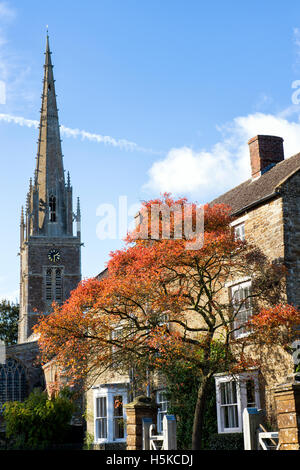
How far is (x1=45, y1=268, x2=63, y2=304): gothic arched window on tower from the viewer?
71.9 m

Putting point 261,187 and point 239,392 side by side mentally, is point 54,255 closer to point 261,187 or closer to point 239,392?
point 261,187

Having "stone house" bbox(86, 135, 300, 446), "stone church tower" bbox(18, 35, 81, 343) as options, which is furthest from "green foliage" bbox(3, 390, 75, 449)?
"stone church tower" bbox(18, 35, 81, 343)

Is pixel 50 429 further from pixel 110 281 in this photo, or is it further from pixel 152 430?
pixel 152 430

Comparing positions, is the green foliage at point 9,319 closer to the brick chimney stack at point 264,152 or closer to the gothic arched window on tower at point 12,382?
the gothic arched window on tower at point 12,382

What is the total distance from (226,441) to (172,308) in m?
5.78

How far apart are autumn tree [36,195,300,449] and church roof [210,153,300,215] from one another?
2019 millimetres

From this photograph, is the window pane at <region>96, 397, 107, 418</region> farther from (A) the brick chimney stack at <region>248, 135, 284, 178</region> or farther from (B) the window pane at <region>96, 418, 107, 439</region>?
(A) the brick chimney stack at <region>248, 135, 284, 178</region>

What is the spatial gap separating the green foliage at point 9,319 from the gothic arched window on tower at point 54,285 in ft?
26.6

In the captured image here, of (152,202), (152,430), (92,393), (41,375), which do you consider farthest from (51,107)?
(152,430)

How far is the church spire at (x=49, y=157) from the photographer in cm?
7875

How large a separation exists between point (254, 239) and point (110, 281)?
18.8 feet

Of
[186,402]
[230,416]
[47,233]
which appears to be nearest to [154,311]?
[186,402]

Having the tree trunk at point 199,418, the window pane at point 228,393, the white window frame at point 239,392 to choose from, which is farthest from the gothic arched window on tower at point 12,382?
the tree trunk at point 199,418
